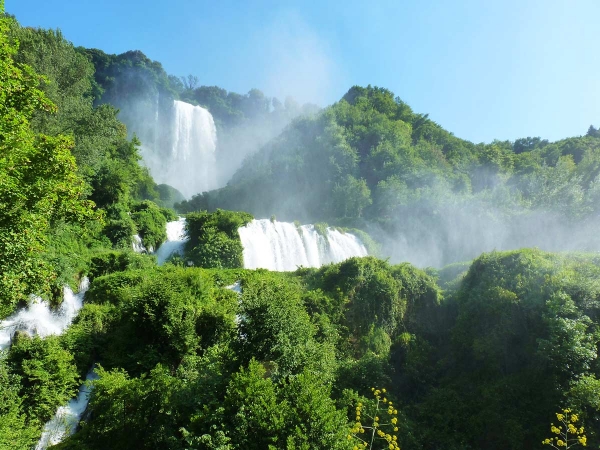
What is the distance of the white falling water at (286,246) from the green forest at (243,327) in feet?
6.04

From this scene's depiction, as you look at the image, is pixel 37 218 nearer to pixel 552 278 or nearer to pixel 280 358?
pixel 280 358

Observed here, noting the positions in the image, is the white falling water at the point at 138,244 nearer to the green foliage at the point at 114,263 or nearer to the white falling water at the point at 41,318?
the green foliage at the point at 114,263

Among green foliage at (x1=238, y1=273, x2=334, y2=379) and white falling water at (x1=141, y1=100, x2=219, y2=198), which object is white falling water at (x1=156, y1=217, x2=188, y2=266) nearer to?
green foliage at (x1=238, y1=273, x2=334, y2=379)

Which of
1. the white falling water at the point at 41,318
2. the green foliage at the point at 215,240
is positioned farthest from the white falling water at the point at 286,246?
the white falling water at the point at 41,318

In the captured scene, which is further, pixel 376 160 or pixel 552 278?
pixel 376 160

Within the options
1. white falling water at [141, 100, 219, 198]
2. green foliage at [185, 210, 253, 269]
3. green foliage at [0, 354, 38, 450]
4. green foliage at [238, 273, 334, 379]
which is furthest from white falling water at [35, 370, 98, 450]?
white falling water at [141, 100, 219, 198]

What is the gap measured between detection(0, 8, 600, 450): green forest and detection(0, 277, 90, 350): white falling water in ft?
1.13

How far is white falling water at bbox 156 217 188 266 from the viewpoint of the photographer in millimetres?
24562

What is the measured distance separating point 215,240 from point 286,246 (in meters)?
7.05

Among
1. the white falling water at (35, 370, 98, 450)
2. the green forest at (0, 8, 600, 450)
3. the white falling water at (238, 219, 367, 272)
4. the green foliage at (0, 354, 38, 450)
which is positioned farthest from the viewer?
the white falling water at (238, 219, 367, 272)

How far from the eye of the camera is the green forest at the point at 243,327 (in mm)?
8156

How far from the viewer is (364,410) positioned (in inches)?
493

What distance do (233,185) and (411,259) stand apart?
29.3 meters

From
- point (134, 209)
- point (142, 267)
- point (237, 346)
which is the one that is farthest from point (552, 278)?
point (134, 209)
